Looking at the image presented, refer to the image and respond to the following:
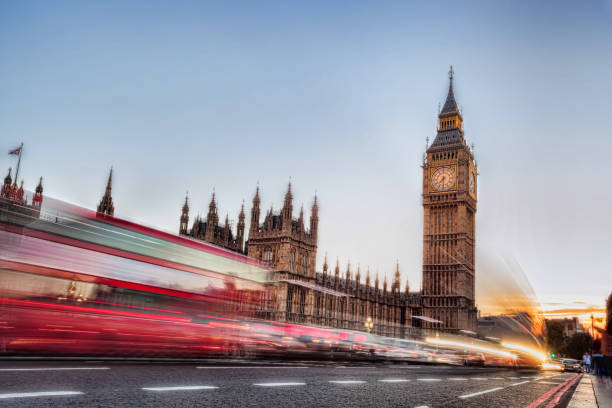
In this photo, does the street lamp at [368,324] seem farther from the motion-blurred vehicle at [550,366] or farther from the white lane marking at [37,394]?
the white lane marking at [37,394]

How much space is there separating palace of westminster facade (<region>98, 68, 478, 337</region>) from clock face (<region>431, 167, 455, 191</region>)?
0.13m

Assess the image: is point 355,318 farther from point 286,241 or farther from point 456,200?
point 456,200

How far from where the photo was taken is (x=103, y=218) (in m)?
10.9

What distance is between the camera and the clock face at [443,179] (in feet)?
223

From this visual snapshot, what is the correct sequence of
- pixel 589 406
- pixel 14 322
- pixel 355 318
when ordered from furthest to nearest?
1. pixel 355 318
2. pixel 14 322
3. pixel 589 406

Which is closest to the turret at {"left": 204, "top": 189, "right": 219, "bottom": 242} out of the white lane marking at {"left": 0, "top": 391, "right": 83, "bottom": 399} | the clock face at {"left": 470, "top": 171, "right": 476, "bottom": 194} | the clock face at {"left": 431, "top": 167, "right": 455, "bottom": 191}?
the clock face at {"left": 431, "top": 167, "right": 455, "bottom": 191}

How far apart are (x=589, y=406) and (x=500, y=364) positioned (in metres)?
34.0

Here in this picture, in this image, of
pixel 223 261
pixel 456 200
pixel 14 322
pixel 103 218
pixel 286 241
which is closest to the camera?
pixel 14 322

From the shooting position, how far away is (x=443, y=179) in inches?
2699

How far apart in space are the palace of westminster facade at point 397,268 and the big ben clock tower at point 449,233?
12cm

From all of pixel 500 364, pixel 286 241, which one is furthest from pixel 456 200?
pixel 500 364

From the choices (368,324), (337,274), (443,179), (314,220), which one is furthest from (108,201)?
(443,179)

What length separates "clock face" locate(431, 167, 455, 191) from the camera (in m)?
67.9

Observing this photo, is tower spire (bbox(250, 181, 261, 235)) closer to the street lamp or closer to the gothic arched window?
the gothic arched window
